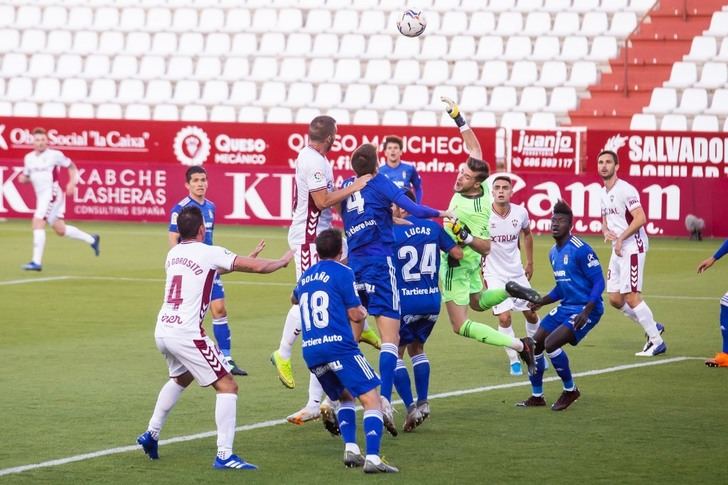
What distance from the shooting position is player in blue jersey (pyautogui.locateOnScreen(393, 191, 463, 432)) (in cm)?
1063

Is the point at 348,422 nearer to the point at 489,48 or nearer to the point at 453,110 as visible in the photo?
the point at 453,110

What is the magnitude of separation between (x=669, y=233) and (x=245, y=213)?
31.6 feet

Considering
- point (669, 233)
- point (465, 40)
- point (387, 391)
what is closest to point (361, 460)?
point (387, 391)

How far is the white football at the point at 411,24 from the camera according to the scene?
17.3 m

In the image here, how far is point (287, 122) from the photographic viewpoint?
1310 inches

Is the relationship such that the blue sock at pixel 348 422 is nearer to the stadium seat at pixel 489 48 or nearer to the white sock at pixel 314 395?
the white sock at pixel 314 395

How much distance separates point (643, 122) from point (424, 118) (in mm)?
5335

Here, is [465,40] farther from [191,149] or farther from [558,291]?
[558,291]

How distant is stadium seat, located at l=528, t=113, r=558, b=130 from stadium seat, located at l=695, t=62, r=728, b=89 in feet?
11.9

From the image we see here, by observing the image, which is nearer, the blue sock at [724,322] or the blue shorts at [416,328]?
the blue shorts at [416,328]

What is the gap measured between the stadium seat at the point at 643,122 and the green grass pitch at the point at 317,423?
1262 centimetres

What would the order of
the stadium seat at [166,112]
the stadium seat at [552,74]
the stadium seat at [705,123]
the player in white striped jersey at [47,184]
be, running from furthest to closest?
the stadium seat at [166,112]
the stadium seat at [552,74]
the stadium seat at [705,123]
the player in white striped jersey at [47,184]

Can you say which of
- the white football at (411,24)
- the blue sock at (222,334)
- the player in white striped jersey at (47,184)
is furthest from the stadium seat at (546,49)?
the blue sock at (222,334)

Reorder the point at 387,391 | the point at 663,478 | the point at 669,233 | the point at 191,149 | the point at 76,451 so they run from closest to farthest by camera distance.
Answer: the point at 663,478
the point at 76,451
the point at 387,391
the point at 669,233
the point at 191,149
